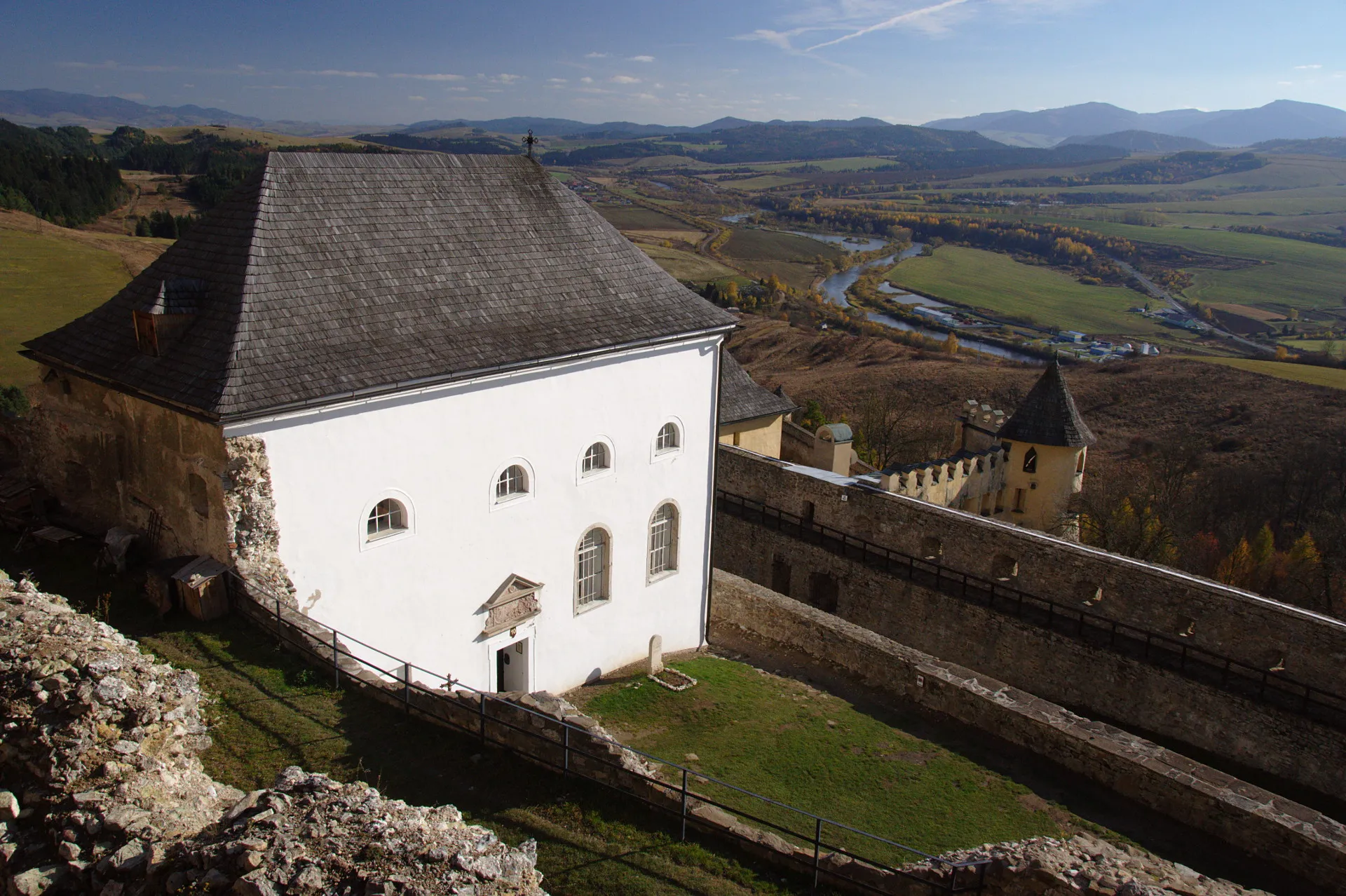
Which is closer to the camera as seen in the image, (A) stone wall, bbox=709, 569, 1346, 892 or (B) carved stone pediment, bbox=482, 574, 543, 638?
(A) stone wall, bbox=709, 569, 1346, 892

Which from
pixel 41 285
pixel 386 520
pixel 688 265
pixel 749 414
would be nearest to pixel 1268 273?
pixel 688 265

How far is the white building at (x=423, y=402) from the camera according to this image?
44.0 feet

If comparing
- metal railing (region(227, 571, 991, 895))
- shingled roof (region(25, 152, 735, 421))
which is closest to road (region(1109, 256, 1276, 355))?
shingled roof (region(25, 152, 735, 421))

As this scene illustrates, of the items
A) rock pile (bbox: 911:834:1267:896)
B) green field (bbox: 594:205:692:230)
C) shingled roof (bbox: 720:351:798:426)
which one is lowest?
rock pile (bbox: 911:834:1267:896)

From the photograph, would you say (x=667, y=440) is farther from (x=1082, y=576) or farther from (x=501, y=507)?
(x=1082, y=576)

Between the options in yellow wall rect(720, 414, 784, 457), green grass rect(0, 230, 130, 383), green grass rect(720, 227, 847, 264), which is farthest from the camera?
green grass rect(720, 227, 847, 264)

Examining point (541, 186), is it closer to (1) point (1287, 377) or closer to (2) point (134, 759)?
(2) point (134, 759)

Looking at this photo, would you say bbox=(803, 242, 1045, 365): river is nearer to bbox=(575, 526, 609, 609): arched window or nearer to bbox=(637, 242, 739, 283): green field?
bbox=(637, 242, 739, 283): green field

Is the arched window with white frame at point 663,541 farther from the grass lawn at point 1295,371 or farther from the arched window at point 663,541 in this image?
the grass lawn at point 1295,371

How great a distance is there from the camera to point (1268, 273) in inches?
5098

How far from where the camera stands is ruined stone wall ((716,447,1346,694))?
1800 centimetres

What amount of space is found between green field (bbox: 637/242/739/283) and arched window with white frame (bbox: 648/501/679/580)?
7906cm

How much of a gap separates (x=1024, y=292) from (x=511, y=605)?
130080 millimetres

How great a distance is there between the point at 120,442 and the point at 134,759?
7.59 meters
